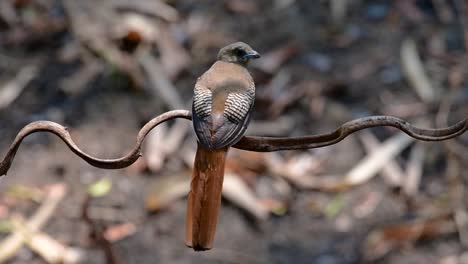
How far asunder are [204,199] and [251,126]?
2568 millimetres

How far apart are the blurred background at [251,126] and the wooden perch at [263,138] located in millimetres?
1015

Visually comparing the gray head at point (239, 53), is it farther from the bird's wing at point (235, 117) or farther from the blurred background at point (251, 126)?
the blurred background at point (251, 126)

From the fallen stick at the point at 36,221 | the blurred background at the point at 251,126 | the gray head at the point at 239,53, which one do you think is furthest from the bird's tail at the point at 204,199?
the fallen stick at the point at 36,221

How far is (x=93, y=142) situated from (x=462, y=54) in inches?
91.2

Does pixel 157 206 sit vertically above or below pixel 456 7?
below

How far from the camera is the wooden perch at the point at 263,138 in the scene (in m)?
1.38

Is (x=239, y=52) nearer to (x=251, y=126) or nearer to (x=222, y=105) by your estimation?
(x=222, y=105)

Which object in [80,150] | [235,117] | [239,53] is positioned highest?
[239,53]

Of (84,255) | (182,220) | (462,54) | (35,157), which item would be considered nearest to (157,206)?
(182,220)

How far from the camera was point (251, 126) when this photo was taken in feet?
13.2

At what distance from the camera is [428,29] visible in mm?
4926

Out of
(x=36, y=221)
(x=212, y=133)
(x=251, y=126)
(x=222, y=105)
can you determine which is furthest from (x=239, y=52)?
(x=251, y=126)

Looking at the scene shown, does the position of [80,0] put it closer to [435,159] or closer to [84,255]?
[84,255]

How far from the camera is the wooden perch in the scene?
1.38m
